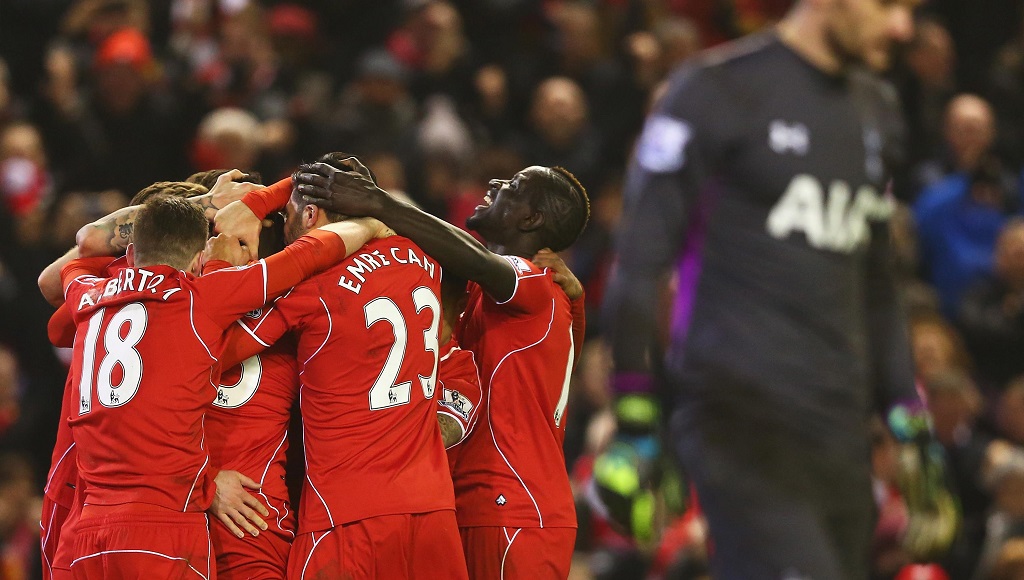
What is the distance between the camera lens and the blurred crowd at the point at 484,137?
29.7 feet

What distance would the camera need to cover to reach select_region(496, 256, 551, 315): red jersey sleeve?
5117 mm

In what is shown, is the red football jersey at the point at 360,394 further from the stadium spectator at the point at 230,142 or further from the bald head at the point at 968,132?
the bald head at the point at 968,132

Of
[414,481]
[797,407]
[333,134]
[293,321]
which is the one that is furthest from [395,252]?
[333,134]

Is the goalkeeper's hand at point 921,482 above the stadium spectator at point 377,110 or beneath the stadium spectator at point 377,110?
above

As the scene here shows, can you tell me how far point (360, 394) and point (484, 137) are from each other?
653cm

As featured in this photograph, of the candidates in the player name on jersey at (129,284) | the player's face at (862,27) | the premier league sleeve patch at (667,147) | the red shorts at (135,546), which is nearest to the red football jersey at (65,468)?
the player name on jersey at (129,284)

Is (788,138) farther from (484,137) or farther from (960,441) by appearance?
(484,137)

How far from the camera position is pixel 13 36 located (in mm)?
11016

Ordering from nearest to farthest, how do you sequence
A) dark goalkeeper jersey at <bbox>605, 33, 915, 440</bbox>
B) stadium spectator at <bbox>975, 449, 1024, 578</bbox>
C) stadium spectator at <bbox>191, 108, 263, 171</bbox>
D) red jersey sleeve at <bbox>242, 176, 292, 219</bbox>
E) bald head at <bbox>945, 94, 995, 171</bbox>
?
dark goalkeeper jersey at <bbox>605, 33, 915, 440</bbox> < red jersey sleeve at <bbox>242, 176, 292, 219</bbox> < stadium spectator at <bbox>975, 449, 1024, 578</bbox> < stadium spectator at <bbox>191, 108, 263, 171</bbox> < bald head at <bbox>945, 94, 995, 171</bbox>

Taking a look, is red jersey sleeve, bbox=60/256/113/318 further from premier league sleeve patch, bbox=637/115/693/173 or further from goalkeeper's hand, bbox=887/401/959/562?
goalkeeper's hand, bbox=887/401/959/562

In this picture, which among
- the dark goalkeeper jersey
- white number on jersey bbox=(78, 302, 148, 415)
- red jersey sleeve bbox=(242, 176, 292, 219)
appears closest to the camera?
the dark goalkeeper jersey

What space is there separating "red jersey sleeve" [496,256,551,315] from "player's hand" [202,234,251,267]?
1021 millimetres

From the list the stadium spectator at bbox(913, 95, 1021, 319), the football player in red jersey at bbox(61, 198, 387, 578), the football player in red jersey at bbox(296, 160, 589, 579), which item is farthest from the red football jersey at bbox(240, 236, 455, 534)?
the stadium spectator at bbox(913, 95, 1021, 319)

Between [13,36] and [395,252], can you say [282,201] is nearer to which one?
[395,252]
